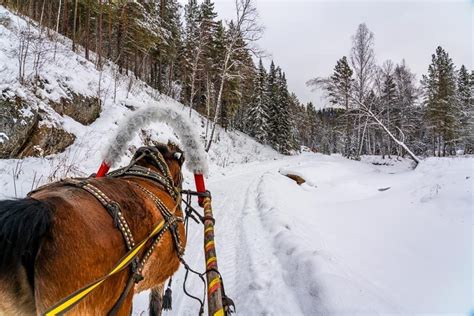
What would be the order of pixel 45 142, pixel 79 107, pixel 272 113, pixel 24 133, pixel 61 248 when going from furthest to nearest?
pixel 272 113
pixel 79 107
pixel 45 142
pixel 24 133
pixel 61 248

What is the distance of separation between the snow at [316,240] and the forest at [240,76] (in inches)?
293

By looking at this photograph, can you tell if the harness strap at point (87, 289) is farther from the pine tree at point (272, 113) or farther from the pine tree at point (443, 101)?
the pine tree at point (272, 113)

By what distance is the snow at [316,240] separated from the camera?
10.00 ft

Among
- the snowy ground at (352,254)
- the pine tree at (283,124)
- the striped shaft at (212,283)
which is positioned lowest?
the snowy ground at (352,254)

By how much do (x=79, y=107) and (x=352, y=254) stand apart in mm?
7934

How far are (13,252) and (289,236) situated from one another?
4275 mm

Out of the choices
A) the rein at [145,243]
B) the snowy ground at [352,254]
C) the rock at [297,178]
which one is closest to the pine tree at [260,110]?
the rock at [297,178]

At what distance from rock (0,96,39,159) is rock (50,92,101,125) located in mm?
1282

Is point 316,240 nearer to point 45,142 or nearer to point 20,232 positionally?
point 20,232

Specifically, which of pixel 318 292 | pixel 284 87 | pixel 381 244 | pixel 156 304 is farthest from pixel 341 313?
pixel 284 87

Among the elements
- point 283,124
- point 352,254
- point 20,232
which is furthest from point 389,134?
point 283,124

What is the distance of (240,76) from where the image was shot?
1675cm

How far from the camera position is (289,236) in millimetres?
4797

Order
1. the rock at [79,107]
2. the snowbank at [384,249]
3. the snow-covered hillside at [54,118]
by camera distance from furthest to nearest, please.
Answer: the rock at [79,107]
the snow-covered hillside at [54,118]
the snowbank at [384,249]
